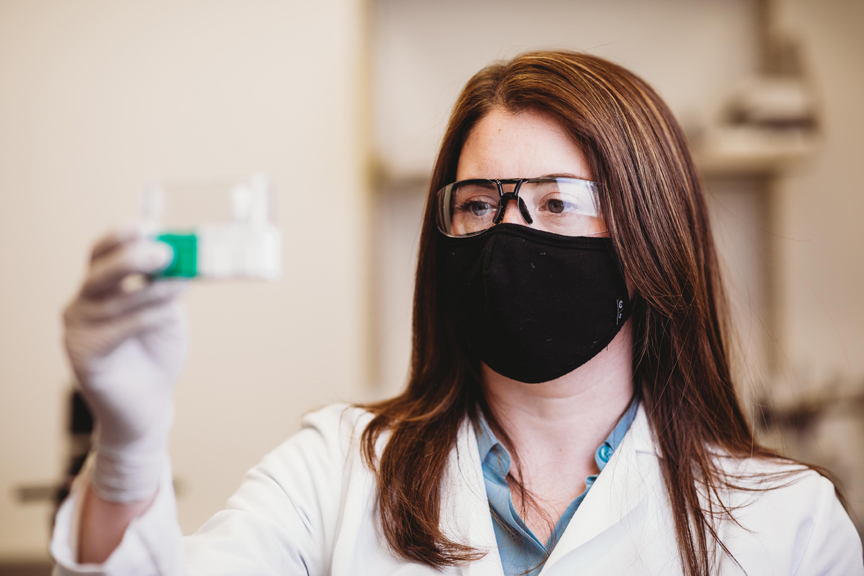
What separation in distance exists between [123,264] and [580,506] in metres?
0.84

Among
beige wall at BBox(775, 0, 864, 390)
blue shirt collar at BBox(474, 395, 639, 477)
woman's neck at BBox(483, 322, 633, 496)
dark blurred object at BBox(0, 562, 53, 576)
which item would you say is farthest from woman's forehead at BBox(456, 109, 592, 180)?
dark blurred object at BBox(0, 562, 53, 576)

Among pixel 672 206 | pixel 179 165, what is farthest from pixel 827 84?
pixel 179 165

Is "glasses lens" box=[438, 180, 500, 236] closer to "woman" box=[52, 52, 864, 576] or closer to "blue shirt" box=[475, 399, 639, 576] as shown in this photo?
"woman" box=[52, 52, 864, 576]

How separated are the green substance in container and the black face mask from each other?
0.54 m

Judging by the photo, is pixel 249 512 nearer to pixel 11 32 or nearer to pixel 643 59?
pixel 11 32

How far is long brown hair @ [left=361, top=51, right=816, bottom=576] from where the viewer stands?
113 cm

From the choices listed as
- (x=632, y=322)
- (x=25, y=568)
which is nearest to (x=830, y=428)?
(x=632, y=322)

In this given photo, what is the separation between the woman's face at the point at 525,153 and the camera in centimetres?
114

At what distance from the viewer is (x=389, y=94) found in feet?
9.87

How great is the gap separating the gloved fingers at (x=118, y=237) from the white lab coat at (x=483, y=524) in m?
0.51

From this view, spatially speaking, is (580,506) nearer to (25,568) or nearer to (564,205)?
(564,205)

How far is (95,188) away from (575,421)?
85.2 inches

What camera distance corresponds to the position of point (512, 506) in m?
1.13

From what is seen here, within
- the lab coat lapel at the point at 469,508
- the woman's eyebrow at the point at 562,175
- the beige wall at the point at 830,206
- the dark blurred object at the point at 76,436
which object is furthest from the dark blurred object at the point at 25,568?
the beige wall at the point at 830,206
